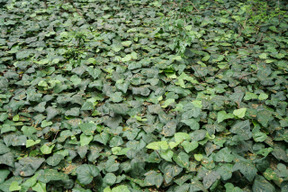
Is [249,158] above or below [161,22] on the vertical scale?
below

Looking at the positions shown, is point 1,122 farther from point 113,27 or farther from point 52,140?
point 113,27

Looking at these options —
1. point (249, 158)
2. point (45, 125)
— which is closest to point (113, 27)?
point (45, 125)

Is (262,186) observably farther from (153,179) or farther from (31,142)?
(31,142)

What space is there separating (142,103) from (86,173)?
4.22 feet

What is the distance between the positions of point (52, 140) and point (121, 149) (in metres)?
0.92

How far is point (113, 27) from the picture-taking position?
15.5ft

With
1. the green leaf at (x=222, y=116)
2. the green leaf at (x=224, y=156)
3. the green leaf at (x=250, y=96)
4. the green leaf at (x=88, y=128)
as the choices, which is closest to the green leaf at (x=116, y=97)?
the green leaf at (x=88, y=128)

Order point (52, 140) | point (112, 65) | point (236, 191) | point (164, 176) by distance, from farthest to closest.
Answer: point (112, 65) → point (52, 140) → point (164, 176) → point (236, 191)

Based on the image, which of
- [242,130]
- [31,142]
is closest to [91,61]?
[31,142]

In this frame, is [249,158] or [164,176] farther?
[249,158]

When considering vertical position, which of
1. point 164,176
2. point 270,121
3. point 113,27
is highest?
point 113,27

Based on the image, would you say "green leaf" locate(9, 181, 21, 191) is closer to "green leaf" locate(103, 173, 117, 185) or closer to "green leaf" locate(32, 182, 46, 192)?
"green leaf" locate(32, 182, 46, 192)

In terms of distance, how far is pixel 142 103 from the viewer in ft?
10.4

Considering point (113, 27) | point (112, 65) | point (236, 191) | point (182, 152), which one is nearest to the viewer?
point (236, 191)
